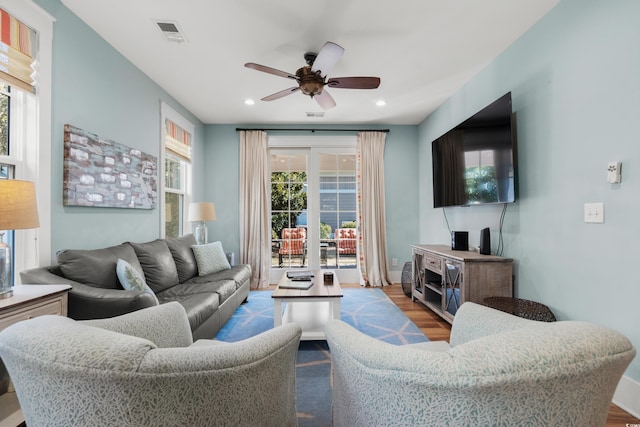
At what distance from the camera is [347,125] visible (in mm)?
4738

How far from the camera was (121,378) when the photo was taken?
2.11ft

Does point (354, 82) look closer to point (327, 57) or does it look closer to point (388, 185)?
point (327, 57)

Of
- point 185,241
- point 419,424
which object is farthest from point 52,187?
point 419,424

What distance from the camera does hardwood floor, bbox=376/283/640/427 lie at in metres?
1.56

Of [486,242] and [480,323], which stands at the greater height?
[486,242]

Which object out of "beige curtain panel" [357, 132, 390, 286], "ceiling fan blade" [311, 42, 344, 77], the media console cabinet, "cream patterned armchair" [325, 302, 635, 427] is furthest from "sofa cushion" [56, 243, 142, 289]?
"beige curtain panel" [357, 132, 390, 286]

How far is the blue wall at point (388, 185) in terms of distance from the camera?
15.4ft

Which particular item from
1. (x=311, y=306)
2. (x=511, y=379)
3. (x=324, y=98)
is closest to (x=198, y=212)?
(x=311, y=306)

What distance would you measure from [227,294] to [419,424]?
93.6 inches

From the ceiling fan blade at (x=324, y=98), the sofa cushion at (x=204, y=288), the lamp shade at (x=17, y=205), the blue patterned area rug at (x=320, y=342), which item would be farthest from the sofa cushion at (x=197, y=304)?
the ceiling fan blade at (x=324, y=98)

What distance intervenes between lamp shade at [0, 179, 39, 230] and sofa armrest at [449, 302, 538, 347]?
2135mm

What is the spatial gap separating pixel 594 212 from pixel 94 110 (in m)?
3.78

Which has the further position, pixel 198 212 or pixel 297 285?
pixel 198 212

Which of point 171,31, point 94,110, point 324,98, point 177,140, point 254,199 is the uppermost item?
point 171,31
